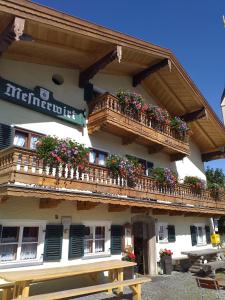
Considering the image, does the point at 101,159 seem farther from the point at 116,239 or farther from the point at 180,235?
the point at 180,235

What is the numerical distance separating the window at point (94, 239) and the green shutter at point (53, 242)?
49.8 inches

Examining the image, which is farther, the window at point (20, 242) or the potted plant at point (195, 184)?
the potted plant at point (195, 184)

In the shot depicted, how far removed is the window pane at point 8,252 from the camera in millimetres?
8486

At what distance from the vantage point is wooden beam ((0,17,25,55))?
841 cm

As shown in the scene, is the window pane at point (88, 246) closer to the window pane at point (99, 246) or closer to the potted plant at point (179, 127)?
the window pane at point (99, 246)

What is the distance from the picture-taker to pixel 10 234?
8.84 m

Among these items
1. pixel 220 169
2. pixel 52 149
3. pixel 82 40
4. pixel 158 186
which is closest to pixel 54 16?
pixel 82 40

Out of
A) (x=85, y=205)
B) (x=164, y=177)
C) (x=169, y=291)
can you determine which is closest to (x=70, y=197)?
(x=85, y=205)

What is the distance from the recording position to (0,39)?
29.9ft

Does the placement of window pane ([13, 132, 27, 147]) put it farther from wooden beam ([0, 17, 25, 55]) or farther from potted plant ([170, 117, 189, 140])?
potted plant ([170, 117, 189, 140])

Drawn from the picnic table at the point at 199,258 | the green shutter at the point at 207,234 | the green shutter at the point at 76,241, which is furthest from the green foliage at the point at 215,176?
the green shutter at the point at 76,241

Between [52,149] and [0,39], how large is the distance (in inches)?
150

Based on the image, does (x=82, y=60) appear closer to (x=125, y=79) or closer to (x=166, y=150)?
(x=125, y=79)

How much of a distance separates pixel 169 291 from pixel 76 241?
12.2 ft
